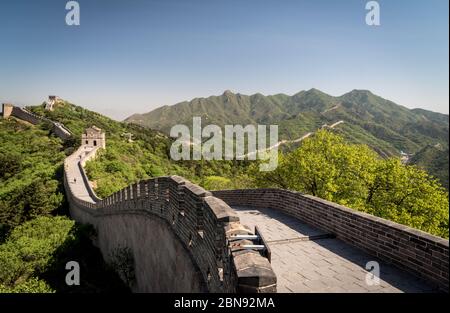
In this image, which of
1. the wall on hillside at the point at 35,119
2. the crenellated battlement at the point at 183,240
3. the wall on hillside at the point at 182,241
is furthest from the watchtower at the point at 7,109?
the wall on hillside at the point at 182,241

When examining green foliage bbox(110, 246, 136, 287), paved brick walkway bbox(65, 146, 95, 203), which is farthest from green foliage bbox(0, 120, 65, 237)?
green foliage bbox(110, 246, 136, 287)

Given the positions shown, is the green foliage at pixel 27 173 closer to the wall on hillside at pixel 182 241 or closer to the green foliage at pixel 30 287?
the green foliage at pixel 30 287

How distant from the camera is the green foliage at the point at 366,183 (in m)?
14.8

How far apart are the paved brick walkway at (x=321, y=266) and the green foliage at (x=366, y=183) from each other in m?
7.70

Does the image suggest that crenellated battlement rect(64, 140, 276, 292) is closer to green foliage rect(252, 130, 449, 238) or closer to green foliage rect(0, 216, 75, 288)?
green foliage rect(0, 216, 75, 288)

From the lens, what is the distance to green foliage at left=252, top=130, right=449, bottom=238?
14844mm

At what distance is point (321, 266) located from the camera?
5777 millimetres

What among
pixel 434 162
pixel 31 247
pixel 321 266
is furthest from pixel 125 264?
pixel 434 162

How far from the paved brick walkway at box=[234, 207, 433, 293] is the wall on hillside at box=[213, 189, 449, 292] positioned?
0.15 m

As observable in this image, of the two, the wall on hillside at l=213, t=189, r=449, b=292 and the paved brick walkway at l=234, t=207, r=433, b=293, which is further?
the paved brick walkway at l=234, t=207, r=433, b=293

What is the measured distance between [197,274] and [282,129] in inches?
4550

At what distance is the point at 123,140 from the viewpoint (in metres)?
58.7

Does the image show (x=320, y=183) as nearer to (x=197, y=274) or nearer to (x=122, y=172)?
(x=197, y=274)

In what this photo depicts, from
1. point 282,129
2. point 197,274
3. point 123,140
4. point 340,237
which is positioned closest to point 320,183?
point 340,237
